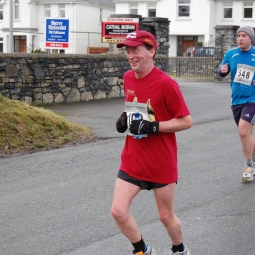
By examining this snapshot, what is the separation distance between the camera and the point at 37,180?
8172 millimetres

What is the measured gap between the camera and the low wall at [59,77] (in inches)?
610

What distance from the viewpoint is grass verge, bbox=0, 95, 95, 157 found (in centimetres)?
1030

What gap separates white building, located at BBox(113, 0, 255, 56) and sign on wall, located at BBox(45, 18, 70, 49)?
34565mm

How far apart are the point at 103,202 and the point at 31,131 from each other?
4.10 m

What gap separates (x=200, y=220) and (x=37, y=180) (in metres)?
2.55

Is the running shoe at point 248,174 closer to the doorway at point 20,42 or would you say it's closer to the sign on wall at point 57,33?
the sign on wall at point 57,33

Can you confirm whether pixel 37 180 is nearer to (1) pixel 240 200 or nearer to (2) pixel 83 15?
(1) pixel 240 200

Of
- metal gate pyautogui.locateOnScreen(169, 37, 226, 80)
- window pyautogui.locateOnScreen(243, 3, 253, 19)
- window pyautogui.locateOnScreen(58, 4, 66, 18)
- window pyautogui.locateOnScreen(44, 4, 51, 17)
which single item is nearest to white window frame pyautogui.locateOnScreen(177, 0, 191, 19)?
window pyautogui.locateOnScreen(243, 3, 253, 19)

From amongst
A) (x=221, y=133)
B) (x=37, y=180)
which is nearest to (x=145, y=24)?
(x=221, y=133)

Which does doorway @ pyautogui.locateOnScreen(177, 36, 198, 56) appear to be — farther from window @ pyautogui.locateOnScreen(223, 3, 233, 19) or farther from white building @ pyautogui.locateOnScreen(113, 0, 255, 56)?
window @ pyautogui.locateOnScreen(223, 3, 233, 19)

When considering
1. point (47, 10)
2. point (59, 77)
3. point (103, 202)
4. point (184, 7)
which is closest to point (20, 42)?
point (47, 10)

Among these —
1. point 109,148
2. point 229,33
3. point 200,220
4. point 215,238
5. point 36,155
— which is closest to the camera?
point 215,238

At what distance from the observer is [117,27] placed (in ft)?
80.6

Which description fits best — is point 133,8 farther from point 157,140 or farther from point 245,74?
point 157,140
